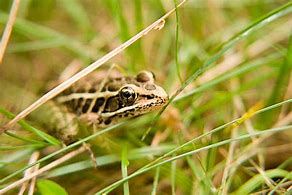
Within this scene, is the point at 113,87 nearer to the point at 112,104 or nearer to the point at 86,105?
the point at 112,104

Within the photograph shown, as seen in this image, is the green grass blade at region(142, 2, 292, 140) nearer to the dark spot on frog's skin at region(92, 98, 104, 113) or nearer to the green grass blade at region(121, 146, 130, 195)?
the green grass blade at region(121, 146, 130, 195)

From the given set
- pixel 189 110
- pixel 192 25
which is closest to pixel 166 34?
pixel 192 25

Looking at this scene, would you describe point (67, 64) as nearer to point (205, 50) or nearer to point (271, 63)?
point (205, 50)

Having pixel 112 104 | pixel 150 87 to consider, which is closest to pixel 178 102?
pixel 150 87

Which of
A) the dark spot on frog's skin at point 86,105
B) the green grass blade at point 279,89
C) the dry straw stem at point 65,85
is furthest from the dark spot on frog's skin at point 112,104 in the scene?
the green grass blade at point 279,89

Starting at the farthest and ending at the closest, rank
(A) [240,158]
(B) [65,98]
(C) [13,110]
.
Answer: (B) [65,98] → (C) [13,110] → (A) [240,158]

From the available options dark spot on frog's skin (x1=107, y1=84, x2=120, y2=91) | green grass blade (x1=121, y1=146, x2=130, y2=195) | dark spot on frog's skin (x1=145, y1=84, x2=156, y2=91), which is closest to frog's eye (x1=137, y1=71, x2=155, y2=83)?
dark spot on frog's skin (x1=145, y1=84, x2=156, y2=91)
